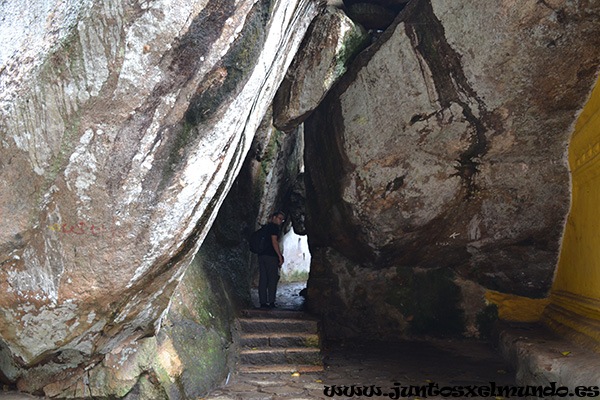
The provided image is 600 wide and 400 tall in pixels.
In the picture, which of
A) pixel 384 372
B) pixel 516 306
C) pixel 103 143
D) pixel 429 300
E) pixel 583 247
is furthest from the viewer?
pixel 429 300

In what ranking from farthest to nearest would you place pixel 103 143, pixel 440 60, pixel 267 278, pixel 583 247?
pixel 267 278 < pixel 440 60 < pixel 583 247 < pixel 103 143

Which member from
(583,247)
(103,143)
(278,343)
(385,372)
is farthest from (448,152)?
(103,143)

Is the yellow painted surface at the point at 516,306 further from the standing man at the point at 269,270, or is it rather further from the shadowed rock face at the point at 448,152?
the standing man at the point at 269,270

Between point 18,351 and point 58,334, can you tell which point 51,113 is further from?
point 18,351

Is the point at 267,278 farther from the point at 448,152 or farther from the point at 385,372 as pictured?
the point at 448,152

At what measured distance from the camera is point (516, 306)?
5.83 metres

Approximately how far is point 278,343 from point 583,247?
11.3 feet

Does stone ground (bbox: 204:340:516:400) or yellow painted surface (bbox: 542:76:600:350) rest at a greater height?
yellow painted surface (bbox: 542:76:600:350)

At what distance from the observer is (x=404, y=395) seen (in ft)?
13.8

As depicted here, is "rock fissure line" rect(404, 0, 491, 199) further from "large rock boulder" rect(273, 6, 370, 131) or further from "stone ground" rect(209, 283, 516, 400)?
"stone ground" rect(209, 283, 516, 400)

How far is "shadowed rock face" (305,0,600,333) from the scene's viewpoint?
414 cm

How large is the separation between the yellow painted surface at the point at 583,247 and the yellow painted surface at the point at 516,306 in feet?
1.34

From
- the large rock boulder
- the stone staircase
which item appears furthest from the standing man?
the large rock boulder

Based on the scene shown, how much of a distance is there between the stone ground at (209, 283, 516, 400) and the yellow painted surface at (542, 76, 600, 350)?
872 mm
